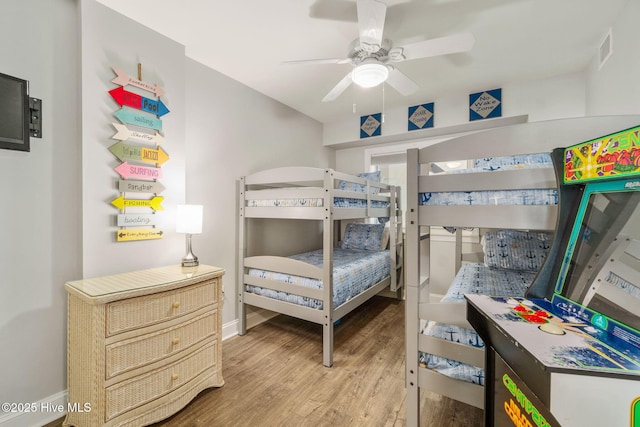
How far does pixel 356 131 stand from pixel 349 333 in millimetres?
2642

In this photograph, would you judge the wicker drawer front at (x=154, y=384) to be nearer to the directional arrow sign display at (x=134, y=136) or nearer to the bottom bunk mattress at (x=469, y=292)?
the bottom bunk mattress at (x=469, y=292)

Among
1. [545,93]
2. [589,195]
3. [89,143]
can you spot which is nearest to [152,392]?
[89,143]

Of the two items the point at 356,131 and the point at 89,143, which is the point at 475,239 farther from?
the point at 89,143

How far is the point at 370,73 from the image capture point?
178 cm

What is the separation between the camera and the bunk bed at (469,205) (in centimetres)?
99

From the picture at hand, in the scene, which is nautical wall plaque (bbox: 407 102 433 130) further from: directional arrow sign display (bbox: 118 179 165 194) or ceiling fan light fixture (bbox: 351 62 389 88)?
directional arrow sign display (bbox: 118 179 165 194)

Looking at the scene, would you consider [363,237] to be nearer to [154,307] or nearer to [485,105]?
[485,105]

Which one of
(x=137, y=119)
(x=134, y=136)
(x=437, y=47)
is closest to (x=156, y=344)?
(x=134, y=136)

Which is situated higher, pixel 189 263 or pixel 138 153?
pixel 138 153

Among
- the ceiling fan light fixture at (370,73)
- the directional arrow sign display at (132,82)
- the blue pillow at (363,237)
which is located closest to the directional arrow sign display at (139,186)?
the directional arrow sign display at (132,82)

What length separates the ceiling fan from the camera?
141 cm

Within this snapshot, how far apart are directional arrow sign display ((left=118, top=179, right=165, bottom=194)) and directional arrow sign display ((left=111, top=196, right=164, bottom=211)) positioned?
0.06 m

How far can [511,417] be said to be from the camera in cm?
85

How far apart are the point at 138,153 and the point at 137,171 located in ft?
0.42
